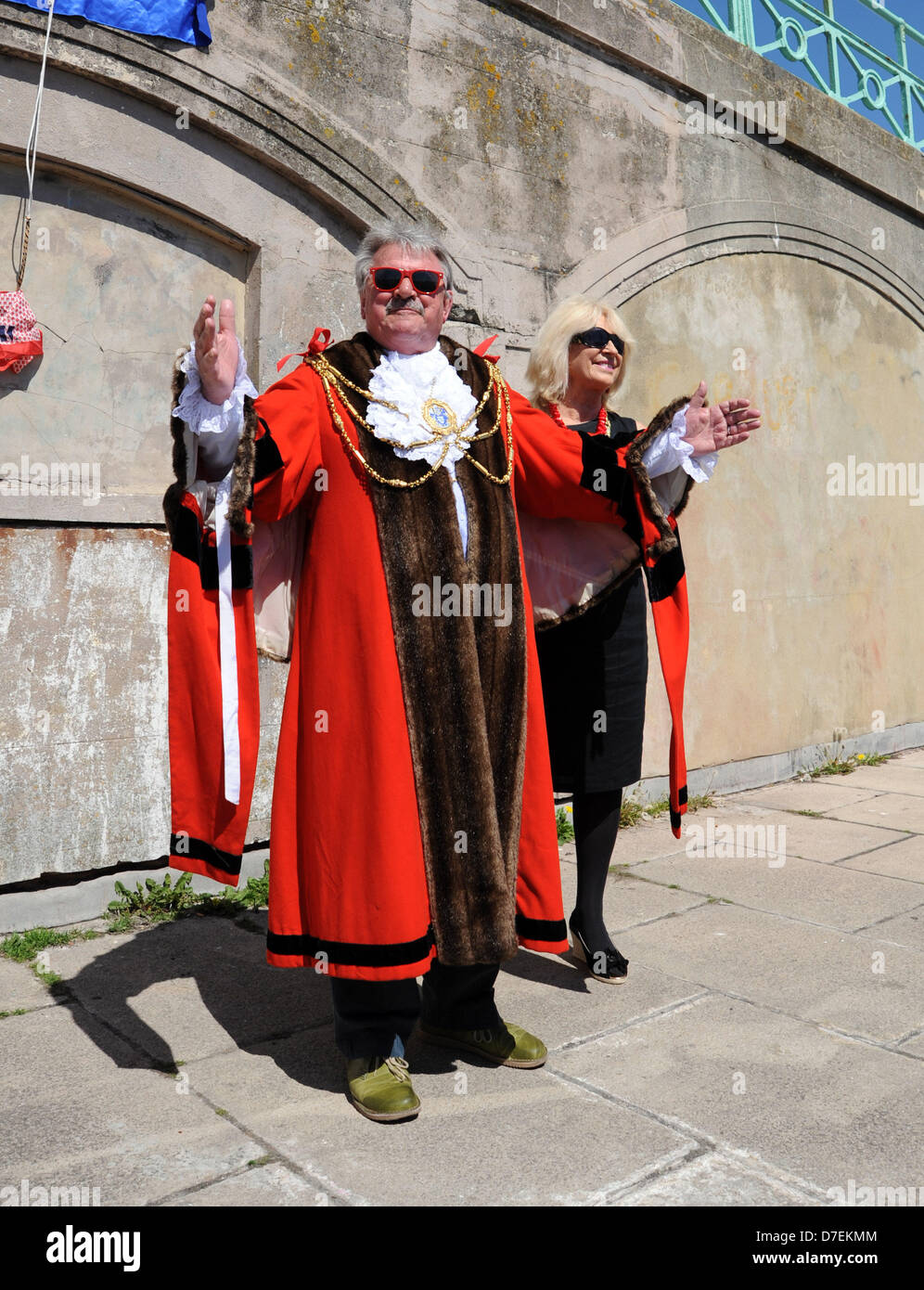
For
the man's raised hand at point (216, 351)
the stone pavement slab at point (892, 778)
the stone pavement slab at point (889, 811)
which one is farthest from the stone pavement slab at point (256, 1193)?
the stone pavement slab at point (892, 778)

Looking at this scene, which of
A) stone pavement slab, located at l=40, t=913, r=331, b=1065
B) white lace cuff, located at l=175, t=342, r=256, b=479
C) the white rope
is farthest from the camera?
the white rope

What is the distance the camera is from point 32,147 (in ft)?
12.2

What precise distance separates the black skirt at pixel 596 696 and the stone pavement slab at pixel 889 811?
271 cm

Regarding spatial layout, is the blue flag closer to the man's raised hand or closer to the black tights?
the man's raised hand

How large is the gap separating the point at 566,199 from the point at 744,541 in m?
2.16

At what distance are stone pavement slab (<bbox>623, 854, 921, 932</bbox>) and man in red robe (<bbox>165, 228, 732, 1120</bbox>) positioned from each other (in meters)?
1.75

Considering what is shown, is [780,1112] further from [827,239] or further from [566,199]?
[827,239]

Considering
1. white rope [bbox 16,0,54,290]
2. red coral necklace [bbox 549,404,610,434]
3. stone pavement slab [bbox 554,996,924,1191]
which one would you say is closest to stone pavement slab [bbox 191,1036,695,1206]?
stone pavement slab [bbox 554,996,924,1191]

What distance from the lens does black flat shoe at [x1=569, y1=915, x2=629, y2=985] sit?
3381 mm

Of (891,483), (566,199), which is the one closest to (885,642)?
(891,483)

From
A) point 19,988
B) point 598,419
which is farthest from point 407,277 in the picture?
point 19,988

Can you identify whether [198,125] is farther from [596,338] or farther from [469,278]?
[596,338]

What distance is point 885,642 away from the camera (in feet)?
24.7

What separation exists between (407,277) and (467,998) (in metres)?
1.76
